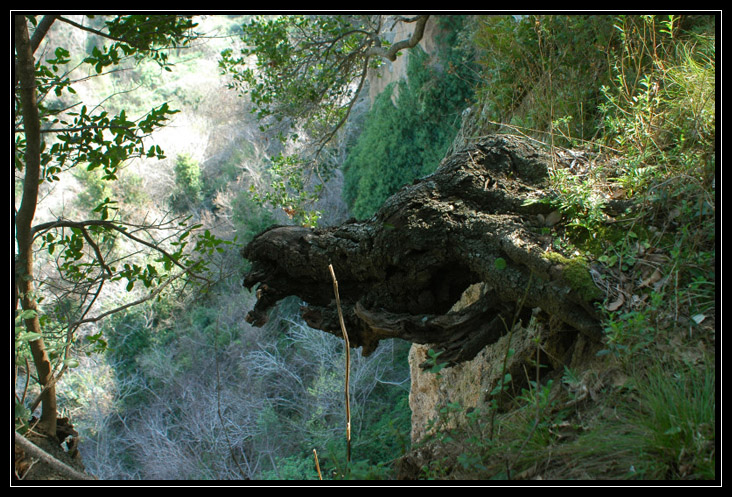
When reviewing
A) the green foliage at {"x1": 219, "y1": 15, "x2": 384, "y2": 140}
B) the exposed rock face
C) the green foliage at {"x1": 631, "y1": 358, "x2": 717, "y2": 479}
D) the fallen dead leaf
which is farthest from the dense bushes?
the green foliage at {"x1": 631, "y1": 358, "x2": 717, "y2": 479}

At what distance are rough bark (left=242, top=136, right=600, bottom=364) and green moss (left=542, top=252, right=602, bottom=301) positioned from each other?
3.2 inches

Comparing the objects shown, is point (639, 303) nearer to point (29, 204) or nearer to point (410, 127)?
point (29, 204)

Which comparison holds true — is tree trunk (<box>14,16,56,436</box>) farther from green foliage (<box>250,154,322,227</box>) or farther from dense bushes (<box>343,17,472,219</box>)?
dense bushes (<box>343,17,472,219</box>)

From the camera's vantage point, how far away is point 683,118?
327 centimetres

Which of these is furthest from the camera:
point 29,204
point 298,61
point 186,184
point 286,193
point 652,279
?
point 186,184

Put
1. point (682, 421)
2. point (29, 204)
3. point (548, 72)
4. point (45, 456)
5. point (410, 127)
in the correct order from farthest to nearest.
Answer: point (410, 127), point (548, 72), point (29, 204), point (45, 456), point (682, 421)

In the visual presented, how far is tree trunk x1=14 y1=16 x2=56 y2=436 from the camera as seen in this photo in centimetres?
298

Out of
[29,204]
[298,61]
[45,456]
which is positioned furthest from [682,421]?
[298,61]

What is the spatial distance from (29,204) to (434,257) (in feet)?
7.91

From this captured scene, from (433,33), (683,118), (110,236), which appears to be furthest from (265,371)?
(683,118)

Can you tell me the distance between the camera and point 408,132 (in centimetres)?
1413
